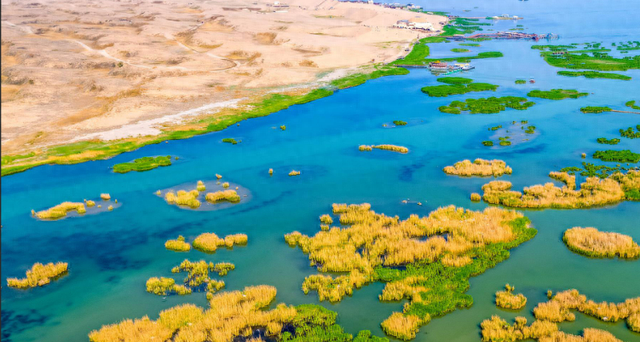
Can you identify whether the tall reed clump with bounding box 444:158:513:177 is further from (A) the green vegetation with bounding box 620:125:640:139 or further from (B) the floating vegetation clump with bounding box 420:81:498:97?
(B) the floating vegetation clump with bounding box 420:81:498:97

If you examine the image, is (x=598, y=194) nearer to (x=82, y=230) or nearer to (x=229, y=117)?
(x=82, y=230)

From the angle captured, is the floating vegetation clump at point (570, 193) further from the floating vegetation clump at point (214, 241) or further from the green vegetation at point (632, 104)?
the green vegetation at point (632, 104)

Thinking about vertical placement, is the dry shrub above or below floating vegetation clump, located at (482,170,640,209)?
below

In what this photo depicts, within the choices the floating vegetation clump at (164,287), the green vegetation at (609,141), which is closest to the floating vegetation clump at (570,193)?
the green vegetation at (609,141)

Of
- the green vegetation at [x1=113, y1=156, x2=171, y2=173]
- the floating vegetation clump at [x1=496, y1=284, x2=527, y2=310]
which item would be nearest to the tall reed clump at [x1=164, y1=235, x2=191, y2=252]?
the green vegetation at [x1=113, y1=156, x2=171, y2=173]

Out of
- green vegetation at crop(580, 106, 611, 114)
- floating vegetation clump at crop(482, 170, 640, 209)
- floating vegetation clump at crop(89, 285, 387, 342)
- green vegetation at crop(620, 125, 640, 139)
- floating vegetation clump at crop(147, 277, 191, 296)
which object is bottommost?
floating vegetation clump at crop(147, 277, 191, 296)

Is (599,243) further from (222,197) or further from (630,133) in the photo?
(630,133)
